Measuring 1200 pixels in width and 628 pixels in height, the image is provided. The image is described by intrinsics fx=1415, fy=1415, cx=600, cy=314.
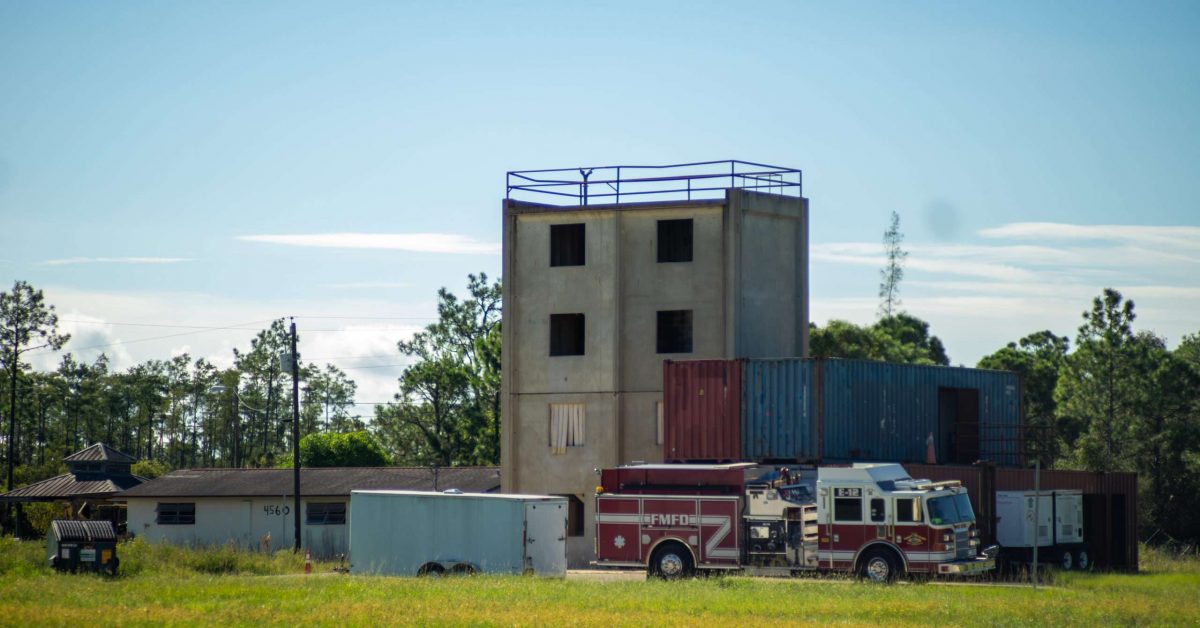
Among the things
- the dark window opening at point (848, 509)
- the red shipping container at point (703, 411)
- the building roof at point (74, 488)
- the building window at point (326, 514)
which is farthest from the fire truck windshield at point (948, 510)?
the building roof at point (74, 488)

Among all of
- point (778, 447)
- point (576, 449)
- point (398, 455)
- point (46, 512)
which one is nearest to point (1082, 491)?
point (778, 447)

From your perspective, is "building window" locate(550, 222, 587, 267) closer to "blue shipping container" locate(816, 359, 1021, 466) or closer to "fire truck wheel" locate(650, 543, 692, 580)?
"blue shipping container" locate(816, 359, 1021, 466)

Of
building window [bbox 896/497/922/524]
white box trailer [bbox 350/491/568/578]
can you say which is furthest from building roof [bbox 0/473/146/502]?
building window [bbox 896/497/922/524]

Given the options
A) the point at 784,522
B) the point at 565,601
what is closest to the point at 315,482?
the point at 784,522

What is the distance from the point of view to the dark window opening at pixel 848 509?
32.9m

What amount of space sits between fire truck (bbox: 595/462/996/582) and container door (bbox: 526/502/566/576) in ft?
3.91

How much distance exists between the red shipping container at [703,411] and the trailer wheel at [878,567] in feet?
28.6

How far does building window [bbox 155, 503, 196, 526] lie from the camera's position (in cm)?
6206

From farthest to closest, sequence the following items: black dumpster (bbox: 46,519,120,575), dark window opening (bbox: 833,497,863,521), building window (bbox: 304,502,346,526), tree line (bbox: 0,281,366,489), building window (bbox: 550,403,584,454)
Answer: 1. tree line (bbox: 0,281,366,489)
2. building window (bbox: 304,502,346,526)
3. building window (bbox: 550,403,584,454)
4. black dumpster (bbox: 46,519,120,575)
5. dark window opening (bbox: 833,497,863,521)

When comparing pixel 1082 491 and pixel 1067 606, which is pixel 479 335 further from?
pixel 1067 606

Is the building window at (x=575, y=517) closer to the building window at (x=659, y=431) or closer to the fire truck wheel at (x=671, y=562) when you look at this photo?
the building window at (x=659, y=431)

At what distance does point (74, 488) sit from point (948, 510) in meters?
47.4

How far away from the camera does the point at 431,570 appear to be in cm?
3572

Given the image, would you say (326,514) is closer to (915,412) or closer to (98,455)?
(98,455)
